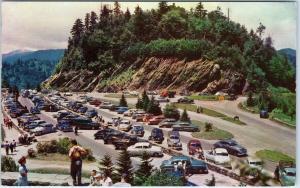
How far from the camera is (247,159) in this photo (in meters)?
2.93

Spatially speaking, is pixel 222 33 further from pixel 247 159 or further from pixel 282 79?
pixel 247 159

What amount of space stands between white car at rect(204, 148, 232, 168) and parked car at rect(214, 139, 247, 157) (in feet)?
0.09

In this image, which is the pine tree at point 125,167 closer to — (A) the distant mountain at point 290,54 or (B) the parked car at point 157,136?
(B) the parked car at point 157,136

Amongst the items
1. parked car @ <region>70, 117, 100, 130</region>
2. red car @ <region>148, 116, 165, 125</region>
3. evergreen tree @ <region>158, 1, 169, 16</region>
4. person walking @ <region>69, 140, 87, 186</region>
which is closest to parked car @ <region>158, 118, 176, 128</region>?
red car @ <region>148, 116, 165, 125</region>

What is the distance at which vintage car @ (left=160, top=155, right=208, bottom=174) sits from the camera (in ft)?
9.59

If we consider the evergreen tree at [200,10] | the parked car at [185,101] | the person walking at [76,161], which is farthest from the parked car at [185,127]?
the evergreen tree at [200,10]

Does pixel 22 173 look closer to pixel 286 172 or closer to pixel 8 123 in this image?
pixel 8 123

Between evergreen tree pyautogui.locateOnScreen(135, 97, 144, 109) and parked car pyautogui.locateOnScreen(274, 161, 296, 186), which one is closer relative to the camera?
parked car pyautogui.locateOnScreen(274, 161, 296, 186)

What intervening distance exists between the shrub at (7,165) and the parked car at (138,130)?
0.88 metres

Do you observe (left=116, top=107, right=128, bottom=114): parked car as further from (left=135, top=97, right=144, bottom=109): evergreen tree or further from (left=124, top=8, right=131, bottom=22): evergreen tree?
(left=124, top=8, right=131, bottom=22): evergreen tree

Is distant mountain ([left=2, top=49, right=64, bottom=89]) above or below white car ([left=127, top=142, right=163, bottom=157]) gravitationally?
above

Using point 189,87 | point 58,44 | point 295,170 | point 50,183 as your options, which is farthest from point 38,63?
point 295,170

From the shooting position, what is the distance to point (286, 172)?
2893 mm

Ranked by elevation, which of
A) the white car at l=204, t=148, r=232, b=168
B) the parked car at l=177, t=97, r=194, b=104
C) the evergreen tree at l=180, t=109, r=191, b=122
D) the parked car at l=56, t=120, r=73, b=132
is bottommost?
the white car at l=204, t=148, r=232, b=168
